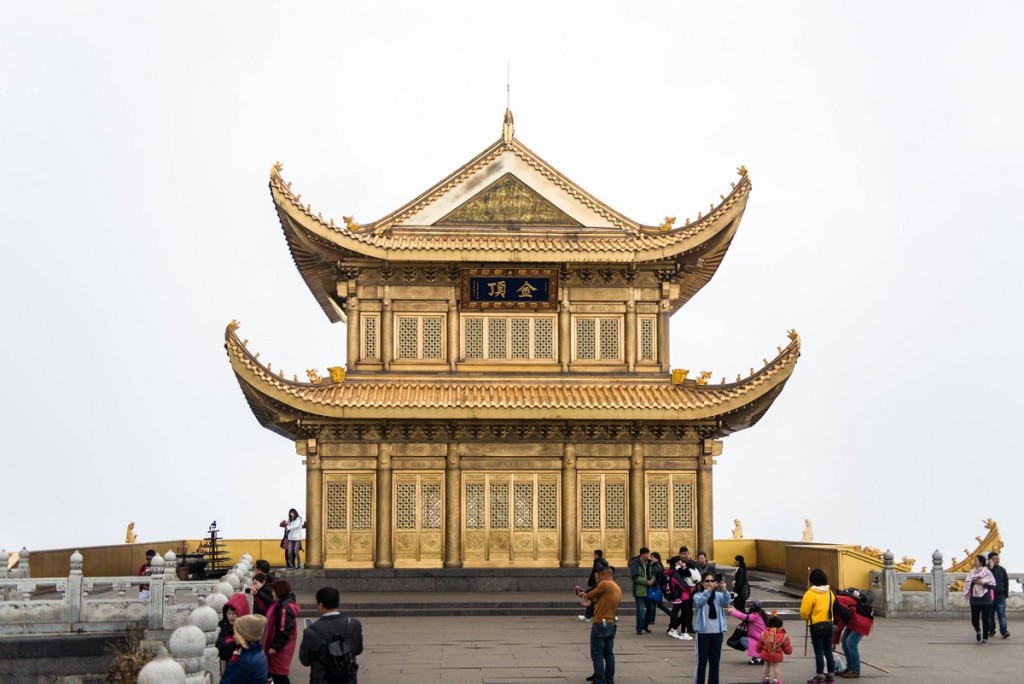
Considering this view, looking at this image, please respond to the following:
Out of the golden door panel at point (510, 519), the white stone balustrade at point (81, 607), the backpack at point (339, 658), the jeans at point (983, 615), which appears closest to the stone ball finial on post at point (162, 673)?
the backpack at point (339, 658)

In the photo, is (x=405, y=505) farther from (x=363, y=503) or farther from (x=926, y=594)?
(x=926, y=594)

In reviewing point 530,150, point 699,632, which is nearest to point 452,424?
point 530,150

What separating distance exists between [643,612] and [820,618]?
5954mm

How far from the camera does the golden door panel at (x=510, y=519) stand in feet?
87.8

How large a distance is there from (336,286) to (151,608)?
11.3 meters

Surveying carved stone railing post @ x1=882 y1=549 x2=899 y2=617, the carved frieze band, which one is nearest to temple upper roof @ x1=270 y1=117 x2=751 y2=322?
the carved frieze band

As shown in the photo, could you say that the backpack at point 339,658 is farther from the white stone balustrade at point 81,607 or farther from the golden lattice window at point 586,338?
the golden lattice window at point 586,338

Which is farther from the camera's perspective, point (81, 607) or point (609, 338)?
point (609, 338)

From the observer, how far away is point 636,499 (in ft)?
88.4

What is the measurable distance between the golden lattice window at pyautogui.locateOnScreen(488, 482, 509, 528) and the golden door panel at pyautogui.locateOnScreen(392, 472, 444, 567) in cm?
121

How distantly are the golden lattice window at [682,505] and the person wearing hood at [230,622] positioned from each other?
16.3m

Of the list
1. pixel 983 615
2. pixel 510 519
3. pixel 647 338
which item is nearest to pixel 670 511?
pixel 510 519

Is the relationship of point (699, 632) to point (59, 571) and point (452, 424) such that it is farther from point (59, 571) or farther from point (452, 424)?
point (59, 571)

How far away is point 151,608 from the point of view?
19656mm
